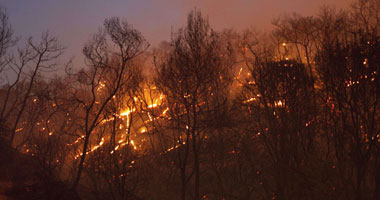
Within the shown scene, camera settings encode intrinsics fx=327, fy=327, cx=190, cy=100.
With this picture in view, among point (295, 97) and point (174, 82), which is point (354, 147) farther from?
point (174, 82)

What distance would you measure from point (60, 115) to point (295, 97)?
2325 centimetres

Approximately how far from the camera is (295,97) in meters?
15.9

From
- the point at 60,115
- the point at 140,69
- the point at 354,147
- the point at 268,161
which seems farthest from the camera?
the point at 60,115

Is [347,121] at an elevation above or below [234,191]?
above

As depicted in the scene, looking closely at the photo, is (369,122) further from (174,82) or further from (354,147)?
(174,82)

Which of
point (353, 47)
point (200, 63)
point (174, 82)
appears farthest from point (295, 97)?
point (174, 82)

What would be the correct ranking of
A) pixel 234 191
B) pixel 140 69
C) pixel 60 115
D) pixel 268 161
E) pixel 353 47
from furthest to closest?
pixel 60 115, pixel 140 69, pixel 234 191, pixel 268 161, pixel 353 47

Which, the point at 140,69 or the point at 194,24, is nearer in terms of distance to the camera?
the point at 194,24

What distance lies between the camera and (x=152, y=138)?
21.0 m

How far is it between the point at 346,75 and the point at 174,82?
749 centimetres

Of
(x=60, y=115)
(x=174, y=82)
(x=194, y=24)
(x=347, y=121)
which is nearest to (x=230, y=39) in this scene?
(x=194, y=24)

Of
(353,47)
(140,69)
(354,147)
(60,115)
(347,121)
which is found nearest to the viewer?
(353,47)

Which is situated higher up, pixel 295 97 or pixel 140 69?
pixel 140 69

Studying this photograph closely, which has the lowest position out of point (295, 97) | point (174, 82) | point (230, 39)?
point (295, 97)
